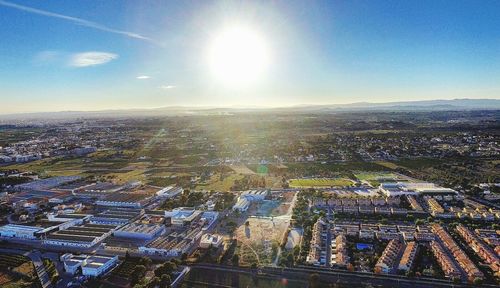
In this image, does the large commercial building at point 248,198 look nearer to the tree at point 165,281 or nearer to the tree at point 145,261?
the tree at point 145,261

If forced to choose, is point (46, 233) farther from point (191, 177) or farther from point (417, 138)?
point (417, 138)

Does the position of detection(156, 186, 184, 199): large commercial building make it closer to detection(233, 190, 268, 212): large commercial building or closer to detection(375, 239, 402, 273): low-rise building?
detection(233, 190, 268, 212): large commercial building

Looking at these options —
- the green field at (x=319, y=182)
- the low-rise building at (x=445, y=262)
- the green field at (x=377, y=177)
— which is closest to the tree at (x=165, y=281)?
the low-rise building at (x=445, y=262)

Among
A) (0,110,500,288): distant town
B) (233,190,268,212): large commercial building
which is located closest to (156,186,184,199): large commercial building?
(0,110,500,288): distant town

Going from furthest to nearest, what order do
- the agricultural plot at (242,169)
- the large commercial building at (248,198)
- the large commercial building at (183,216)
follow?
the agricultural plot at (242,169)
the large commercial building at (248,198)
the large commercial building at (183,216)

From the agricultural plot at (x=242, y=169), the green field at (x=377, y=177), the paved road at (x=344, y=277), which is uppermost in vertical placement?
the paved road at (x=344, y=277)
